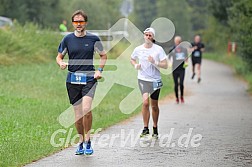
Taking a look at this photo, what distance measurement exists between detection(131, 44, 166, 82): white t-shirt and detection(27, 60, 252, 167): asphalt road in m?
1.16

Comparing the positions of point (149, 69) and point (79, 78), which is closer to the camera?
point (79, 78)

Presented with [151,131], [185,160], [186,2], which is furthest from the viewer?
[186,2]

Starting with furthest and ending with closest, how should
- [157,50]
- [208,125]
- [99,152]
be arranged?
[208,125] → [157,50] → [99,152]

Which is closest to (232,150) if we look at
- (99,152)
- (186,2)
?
(99,152)

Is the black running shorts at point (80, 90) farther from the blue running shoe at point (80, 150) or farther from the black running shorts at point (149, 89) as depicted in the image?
the black running shorts at point (149, 89)

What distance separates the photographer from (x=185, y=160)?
404 inches

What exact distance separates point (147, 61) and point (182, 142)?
164cm

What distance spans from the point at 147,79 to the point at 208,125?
289 cm

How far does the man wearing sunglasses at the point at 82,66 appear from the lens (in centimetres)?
1052

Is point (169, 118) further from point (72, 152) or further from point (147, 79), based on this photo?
point (72, 152)

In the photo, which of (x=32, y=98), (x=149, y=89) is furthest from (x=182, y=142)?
(x=32, y=98)

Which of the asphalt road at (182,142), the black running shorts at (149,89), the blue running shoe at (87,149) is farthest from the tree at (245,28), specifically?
the blue running shoe at (87,149)

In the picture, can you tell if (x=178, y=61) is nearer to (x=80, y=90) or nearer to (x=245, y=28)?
(x=245, y=28)

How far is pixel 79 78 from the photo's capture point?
34.7 ft
